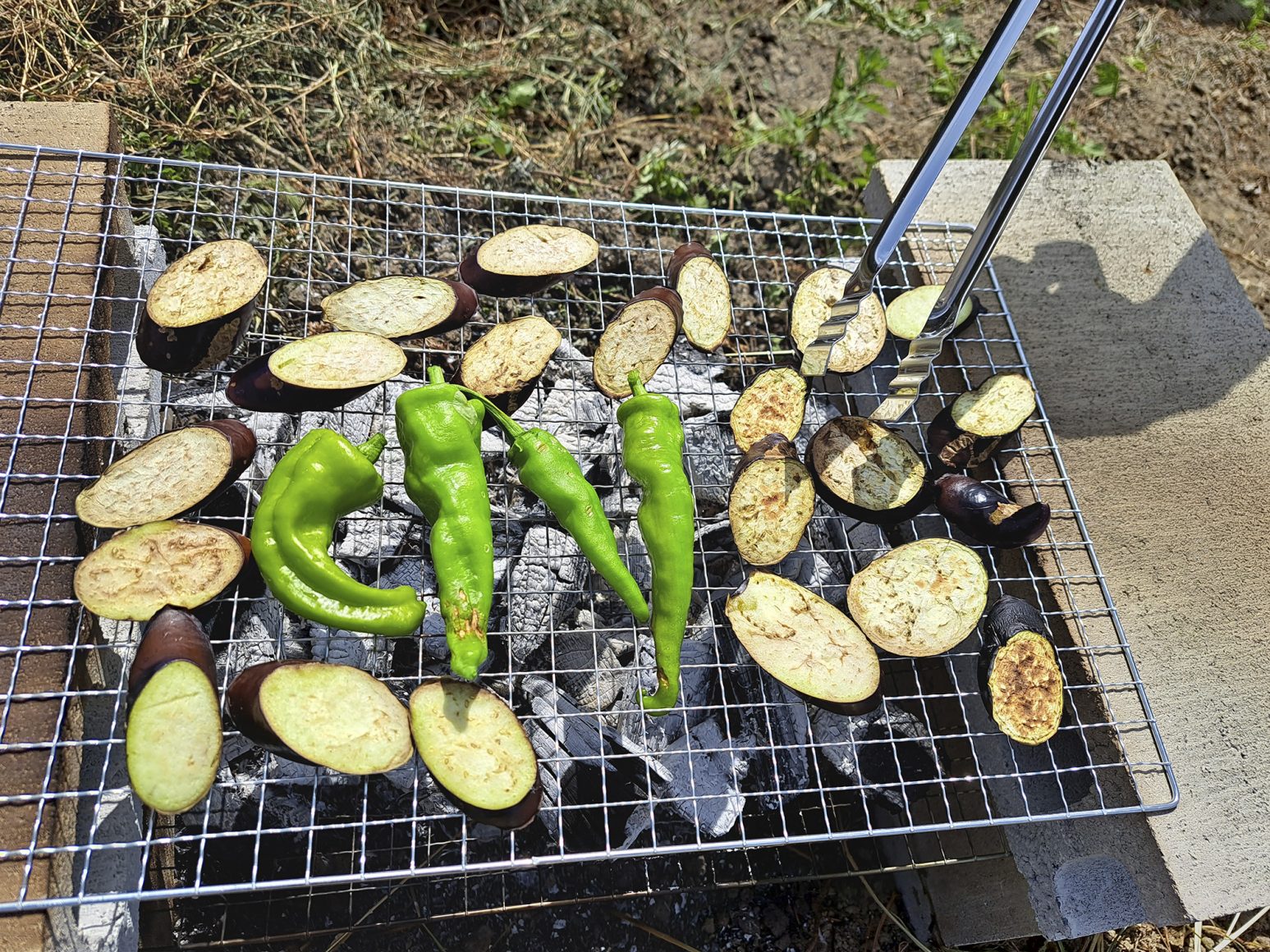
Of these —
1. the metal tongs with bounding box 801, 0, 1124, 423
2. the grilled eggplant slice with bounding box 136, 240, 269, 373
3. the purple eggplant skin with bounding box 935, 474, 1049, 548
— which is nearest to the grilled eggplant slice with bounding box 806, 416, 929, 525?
the purple eggplant skin with bounding box 935, 474, 1049, 548

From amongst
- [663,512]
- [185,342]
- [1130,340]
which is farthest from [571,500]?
[1130,340]

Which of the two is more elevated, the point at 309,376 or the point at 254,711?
the point at 309,376

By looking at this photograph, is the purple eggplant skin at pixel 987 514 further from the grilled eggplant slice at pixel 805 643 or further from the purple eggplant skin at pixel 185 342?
the purple eggplant skin at pixel 185 342

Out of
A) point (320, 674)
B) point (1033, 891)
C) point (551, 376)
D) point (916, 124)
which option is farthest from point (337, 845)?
point (916, 124)

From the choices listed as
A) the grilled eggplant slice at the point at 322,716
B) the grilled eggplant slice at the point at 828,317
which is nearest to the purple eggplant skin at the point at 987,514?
the grilled eggplant slice at the point at 828,317

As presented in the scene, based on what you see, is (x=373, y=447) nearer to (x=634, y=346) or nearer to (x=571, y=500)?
(x=571, y=500)

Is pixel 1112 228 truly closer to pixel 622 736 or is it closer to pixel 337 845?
pixel 622 736

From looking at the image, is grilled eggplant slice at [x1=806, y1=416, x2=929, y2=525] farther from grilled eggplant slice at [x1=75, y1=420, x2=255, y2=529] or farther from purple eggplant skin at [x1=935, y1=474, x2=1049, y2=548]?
grilled eggplant slice at [x1=75, y1=420, x2=255, y2=529]
